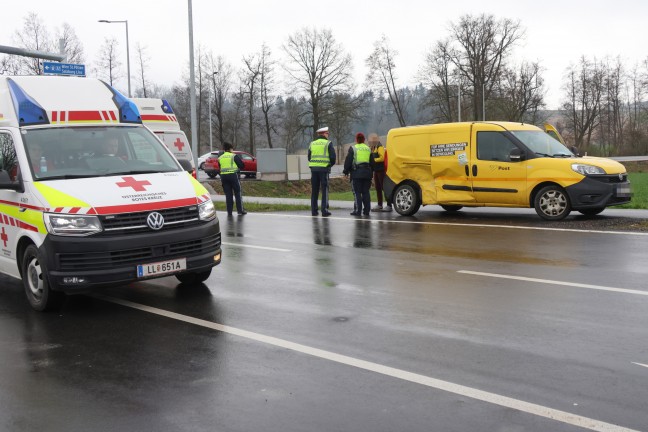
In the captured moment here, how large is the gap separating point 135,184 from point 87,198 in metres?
0.56

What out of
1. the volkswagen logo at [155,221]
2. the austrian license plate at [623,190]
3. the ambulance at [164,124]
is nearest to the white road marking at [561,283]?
the volkswagen logo at [155,221]

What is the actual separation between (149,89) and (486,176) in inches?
2054

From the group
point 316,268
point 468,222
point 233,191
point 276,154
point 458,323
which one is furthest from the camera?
point 276,154

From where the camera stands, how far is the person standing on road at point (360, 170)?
1683 centimetres

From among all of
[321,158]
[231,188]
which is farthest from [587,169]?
[231,188]

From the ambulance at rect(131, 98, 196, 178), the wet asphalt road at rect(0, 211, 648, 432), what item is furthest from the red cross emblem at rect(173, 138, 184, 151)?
the wet asphalt road at rect(0, 211, 648, 432)

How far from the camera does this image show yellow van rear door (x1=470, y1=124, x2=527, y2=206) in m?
14.5

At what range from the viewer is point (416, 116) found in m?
73.5

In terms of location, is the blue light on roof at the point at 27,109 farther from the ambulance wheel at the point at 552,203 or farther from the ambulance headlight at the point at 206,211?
the ambulance wheel at the point at 552,203

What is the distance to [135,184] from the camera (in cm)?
728

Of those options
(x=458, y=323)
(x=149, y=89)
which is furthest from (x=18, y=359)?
(x=149, y=89)

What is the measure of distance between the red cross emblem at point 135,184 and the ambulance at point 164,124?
14029 mm

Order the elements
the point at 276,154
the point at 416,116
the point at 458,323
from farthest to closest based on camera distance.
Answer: the point at 416,116 → the point at 276,154 → the point at 458,323

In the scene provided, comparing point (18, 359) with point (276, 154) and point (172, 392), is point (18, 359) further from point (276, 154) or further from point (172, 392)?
point (276, 154)
